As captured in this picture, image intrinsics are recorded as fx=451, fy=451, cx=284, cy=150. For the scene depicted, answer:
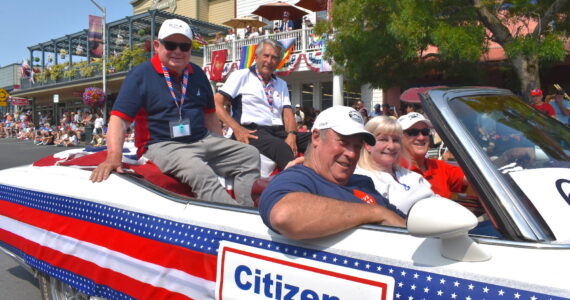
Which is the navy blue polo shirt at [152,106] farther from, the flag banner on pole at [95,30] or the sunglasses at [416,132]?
the flag banner on pole at [95,30]

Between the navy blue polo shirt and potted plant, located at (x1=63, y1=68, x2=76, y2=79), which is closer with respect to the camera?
the navy blue polo shirt

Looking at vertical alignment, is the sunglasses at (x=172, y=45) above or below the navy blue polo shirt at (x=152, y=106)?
above

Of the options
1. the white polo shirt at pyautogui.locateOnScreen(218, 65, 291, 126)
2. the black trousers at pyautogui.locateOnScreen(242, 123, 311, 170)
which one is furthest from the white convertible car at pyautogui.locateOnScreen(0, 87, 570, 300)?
the white polo shirt at pyautogui.locateOnScreen(218, 65, 291, 126)

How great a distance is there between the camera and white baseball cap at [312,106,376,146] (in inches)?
74.4

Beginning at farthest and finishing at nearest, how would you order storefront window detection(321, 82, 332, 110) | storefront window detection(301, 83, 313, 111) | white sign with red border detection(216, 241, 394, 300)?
storefront window detection(301, 83, 313, 111) → storefront window detection(321, 82, 332, 110) → white sign with red border detection(216, 241, 394, 300)

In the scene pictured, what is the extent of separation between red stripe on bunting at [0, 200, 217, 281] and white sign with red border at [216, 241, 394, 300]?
0.27 ft

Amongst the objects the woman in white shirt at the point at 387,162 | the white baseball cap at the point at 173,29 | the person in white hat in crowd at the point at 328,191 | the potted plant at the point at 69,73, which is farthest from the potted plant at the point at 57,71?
the person in white hat in crowd at the point at 328,191

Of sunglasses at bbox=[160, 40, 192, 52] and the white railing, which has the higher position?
the white railing

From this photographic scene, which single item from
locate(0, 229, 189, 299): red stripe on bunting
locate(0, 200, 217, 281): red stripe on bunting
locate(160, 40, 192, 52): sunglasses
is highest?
locate(160, 40, 192, 52): sunglasses

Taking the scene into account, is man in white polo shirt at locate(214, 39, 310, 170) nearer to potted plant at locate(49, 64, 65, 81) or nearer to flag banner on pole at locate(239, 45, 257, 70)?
flag banner on pole at locate(239, 45, 257, 70)

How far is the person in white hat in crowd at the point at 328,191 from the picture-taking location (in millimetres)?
1504

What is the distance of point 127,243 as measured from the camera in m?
2.02

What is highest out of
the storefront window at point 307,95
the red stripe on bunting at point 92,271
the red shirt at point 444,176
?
the storefront window at point 307,95

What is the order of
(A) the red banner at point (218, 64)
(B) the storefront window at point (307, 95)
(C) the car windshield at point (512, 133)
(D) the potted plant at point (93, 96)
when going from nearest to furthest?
(C) the car windshield at point (512, 133) → (A) the red banner at point (218, 64) → (B) the storefront window at point (307, 95) → (D) the potted plant at point (93, 96)
